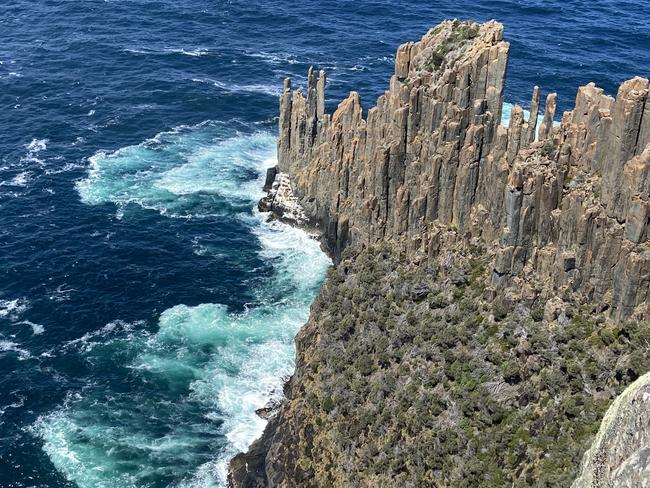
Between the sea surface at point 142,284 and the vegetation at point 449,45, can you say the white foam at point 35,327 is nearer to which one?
the sea surface at point 142,284

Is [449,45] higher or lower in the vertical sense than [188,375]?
higher

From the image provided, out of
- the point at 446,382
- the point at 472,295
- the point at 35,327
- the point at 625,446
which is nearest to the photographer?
the point at 625,446

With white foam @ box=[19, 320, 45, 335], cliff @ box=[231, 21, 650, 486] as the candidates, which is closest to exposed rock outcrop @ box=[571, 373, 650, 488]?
cliff @ box=[231, 21, 650, 486]

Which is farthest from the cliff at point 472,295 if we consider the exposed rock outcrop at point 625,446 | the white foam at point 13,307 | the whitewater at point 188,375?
the white foam at point 13,307

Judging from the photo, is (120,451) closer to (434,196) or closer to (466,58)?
(434,196)

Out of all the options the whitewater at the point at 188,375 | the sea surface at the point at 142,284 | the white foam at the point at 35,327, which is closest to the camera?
the whitewater at the point at 188,375

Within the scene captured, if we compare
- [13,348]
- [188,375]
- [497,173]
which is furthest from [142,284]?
[497,173]

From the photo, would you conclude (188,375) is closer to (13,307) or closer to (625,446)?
(13,307)
